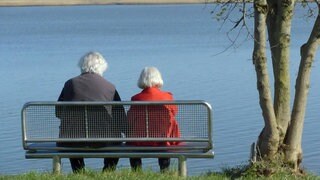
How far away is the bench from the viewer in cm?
905

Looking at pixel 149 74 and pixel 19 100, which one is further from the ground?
pixel 149 74

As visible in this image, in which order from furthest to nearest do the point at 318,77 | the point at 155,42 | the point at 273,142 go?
1. the point at 155,42
2. the point at 318,77
3. the point at 273,142

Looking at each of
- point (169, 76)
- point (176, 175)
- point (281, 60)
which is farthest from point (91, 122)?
point (169, 76)

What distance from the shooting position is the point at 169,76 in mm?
23312

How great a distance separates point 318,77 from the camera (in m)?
21.8

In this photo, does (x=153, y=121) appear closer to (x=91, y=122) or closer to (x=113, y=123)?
(x=113, y=123)

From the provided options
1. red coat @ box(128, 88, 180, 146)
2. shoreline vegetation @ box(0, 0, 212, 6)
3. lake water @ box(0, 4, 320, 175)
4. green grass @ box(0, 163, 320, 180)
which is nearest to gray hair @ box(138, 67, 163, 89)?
red coat @ box(128, 88, 180, 146)

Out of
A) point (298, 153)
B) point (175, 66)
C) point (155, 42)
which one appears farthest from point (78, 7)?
point (298, 153)

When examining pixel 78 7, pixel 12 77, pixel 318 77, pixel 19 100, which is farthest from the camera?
pixel 78 7

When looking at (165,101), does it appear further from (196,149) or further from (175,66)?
(175,66)

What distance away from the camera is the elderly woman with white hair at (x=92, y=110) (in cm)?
925

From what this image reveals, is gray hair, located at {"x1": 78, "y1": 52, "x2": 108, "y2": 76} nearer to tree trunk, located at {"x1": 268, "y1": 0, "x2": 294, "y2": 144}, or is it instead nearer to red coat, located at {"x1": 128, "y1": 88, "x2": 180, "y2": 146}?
red coat, located at {"x1": 128, "y1": 88, "x2": 180, "y2": 146}

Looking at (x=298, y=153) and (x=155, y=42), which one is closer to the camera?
(x=298, y=153)

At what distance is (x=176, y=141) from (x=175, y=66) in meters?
17.0
